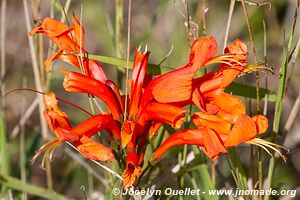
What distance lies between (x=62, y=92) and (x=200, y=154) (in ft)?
5.97

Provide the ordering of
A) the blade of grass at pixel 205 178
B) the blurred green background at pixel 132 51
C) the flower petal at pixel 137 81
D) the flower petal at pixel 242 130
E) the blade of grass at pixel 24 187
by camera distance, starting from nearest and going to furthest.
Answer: the flower petal at pixel 242 130 → the flower petal at pixel 137 81 → the blade of grass at pixel 205 178 → the blade of grass at pixel 24 187 → the blurred green background at pixel 132 51

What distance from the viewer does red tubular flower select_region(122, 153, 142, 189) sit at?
1.45 meters

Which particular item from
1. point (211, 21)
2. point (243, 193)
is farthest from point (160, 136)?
point (211, 21)

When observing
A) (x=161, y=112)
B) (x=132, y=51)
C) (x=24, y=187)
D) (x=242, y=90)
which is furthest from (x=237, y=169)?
(x=132, y=51)

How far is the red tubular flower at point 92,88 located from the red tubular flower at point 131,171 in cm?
13

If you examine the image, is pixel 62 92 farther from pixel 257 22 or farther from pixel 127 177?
pixel 127 177

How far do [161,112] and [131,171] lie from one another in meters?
0.15

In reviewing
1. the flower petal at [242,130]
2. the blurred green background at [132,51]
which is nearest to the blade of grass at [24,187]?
the blurred green background at [132,51]

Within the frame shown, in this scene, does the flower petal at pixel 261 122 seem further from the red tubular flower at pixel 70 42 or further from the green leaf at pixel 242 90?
the red tubular flower at pixel 70 42

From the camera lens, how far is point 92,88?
60.6 inches

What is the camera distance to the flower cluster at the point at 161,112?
1.46 m

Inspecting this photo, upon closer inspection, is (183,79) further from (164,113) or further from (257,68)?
(257,68)

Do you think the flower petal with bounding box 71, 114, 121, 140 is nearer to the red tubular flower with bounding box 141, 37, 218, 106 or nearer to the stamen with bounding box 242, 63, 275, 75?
the red tubular flower with bounding box 141, 37, 218, 106

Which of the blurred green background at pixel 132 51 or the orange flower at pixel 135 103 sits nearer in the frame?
the orange flower at pixel 135 103
